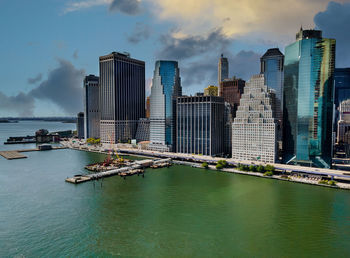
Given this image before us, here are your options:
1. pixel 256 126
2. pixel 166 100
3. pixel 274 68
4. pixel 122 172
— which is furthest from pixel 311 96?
pixel 274 68

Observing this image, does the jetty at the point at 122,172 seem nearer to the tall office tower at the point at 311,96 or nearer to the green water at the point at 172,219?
the green water at the point at 172,219

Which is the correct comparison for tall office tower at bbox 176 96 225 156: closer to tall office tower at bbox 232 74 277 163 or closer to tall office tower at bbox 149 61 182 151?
tall office tower at bbox 149 61 182 151

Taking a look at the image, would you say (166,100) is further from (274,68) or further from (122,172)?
(274,68)

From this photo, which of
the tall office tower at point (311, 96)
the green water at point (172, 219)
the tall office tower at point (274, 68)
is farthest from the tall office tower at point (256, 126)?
the tall office tower at point (274, 68)

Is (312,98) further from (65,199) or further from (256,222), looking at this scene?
(65,199)

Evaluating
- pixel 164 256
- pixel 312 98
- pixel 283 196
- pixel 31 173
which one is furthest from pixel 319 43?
pixel 31 173

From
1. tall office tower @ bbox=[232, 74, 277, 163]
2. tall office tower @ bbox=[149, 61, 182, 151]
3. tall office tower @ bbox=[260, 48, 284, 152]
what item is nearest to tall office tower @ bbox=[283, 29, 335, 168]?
tall office tower @ bbox=[232, 74, 277, 163]

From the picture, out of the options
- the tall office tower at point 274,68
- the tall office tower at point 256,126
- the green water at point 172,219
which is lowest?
the green water at point 172,219
